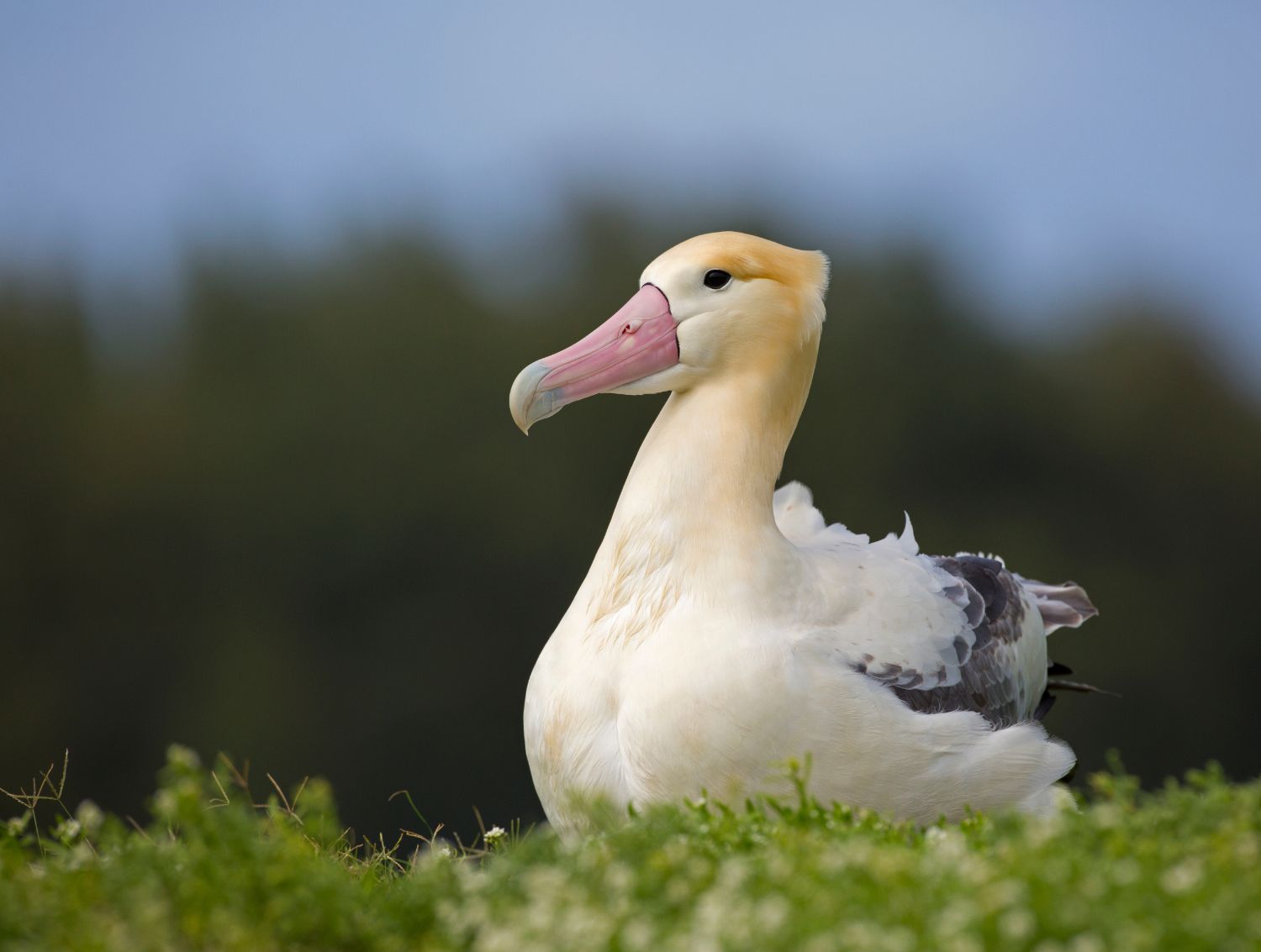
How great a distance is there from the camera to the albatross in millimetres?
4711

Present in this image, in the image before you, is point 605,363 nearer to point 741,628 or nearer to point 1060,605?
point 741,628

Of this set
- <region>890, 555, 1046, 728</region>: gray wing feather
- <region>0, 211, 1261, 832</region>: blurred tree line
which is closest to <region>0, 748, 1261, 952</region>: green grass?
<region>890, 555, 1046, 728</region>: gray wing feather

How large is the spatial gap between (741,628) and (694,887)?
1710 millimetres

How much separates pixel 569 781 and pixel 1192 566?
1247 inches

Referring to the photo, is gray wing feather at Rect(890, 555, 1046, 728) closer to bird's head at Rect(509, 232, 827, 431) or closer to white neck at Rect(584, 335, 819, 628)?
white neck at Rect(584, 335, 819, 628)

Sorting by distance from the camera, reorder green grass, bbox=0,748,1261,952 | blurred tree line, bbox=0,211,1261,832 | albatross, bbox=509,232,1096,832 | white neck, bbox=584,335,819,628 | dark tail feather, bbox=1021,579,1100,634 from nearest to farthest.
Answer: green grass, bbox=0,748,1261,952 → albatross, bbox=509,232,1096,832 → white neck, bbox=584,335,819,628 → dark tail feather, bbox=1021,579,1100,634 → blurred tree line, bbox=0,211,1261,832

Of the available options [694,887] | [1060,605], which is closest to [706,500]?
[694,887]

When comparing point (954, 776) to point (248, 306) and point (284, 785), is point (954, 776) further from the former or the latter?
point (248, 306)

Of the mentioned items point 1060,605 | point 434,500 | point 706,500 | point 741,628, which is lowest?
point 434,500

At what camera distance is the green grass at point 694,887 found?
106 inches

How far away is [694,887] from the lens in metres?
3.17

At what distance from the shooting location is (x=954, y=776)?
16.5 feet

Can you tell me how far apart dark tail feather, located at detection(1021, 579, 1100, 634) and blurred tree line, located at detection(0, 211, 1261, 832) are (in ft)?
66.2

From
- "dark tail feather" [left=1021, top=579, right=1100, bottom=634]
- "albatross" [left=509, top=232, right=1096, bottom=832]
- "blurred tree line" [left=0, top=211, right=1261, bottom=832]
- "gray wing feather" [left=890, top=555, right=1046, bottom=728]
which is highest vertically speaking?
"albatross" [left=509, top=232, right=1096, bottom=832]
